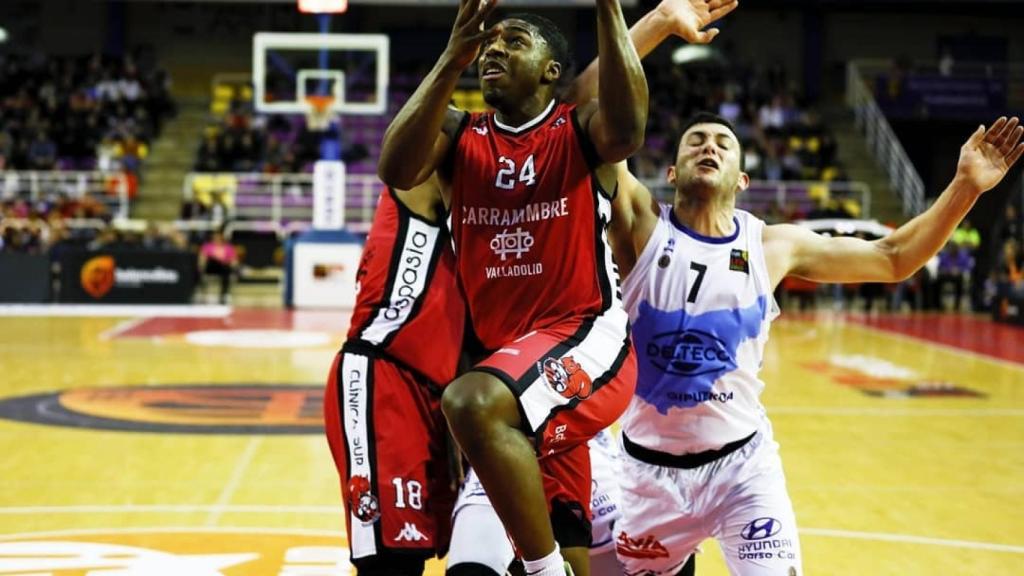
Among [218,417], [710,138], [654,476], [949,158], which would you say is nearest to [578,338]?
[654,476]

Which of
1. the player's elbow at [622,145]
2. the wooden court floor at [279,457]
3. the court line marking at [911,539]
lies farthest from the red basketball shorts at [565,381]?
the court line marking at [911,539]

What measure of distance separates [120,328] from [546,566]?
47.5 feet

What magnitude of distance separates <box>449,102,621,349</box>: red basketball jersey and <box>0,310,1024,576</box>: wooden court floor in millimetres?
2189

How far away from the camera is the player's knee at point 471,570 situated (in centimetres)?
378

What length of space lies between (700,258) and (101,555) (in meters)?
3.05

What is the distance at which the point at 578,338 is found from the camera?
12.1ft

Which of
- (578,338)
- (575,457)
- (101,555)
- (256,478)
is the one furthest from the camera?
(256,478)

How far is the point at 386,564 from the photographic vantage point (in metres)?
3.89

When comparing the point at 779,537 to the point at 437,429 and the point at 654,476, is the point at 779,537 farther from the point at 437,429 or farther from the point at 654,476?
the point at 437,429

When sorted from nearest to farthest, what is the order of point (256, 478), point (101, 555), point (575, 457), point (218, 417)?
point (575, 457) < point (101, 555) < point (256, 478) < point (218, 417)

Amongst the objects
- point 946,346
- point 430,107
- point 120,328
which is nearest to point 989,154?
point 430,107

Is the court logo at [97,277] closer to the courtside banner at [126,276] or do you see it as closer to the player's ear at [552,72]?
the courtside banner at [126,276]

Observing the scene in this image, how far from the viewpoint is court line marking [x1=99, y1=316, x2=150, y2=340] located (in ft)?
51.8

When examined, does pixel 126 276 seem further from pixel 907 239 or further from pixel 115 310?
pixel 907 239
